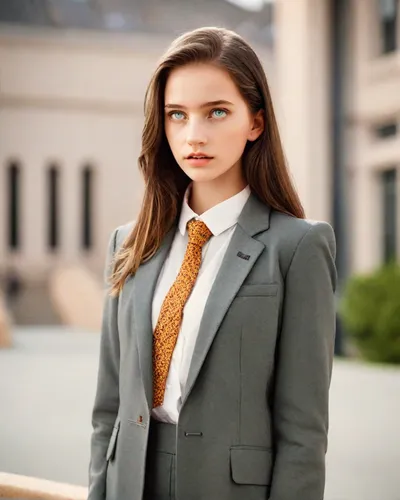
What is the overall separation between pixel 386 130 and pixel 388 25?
1.21 meters

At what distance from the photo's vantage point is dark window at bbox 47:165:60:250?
1416 centimetres

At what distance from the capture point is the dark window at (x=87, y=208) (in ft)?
47.0

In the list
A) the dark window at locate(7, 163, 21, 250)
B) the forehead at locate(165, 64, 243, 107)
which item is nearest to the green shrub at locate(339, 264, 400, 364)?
the forehead at locate(165, 64, 243, 107)

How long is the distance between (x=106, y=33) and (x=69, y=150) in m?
2.10

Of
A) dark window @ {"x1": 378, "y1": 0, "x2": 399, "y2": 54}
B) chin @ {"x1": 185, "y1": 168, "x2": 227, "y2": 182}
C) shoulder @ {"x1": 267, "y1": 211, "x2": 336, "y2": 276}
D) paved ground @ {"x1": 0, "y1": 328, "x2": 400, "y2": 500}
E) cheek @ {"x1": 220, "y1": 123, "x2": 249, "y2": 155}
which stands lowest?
paved ground @ {"x1": 0, "y1": 328, "x2": 400, "y2": 500}

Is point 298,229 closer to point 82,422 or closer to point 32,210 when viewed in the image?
point 82,422

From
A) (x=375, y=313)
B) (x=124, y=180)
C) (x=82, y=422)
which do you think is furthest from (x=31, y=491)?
(x=124, y=180)

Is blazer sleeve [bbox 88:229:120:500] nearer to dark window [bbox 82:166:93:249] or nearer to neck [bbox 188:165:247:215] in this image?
neck [bbox 188:165:247:215]

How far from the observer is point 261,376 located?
138 cm

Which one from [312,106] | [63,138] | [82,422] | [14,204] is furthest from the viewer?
[14,204]

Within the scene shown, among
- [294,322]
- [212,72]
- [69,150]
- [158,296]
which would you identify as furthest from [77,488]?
[69,150]

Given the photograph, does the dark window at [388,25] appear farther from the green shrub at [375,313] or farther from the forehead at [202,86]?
the forehead at [202,86]

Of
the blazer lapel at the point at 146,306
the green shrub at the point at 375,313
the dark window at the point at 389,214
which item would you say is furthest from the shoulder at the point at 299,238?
the dark window at the point at 389,214

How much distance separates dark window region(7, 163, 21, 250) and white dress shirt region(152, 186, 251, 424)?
12863mm
